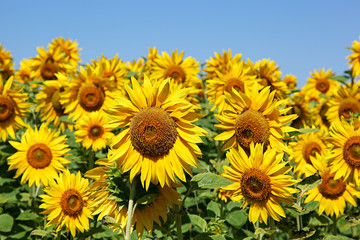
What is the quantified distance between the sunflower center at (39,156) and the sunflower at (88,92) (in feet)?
1.72

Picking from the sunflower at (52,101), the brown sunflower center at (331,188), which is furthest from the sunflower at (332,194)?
the sunflower at (52,101)

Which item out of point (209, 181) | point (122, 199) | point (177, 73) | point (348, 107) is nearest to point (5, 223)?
point (122, 199)

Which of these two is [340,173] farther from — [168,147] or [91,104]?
[91,104]

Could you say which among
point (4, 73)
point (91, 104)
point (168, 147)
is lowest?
point (168, 147)

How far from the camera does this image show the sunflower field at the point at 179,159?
2604 mm

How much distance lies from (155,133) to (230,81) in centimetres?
226

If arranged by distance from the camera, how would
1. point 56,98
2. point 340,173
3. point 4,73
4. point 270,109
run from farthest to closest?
point 4,73
point 56,98
point 340,173
point 270,109

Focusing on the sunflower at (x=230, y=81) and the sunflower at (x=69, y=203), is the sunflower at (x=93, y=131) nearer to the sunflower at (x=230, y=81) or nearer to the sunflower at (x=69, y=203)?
the sunflower at (x=69, y=203)

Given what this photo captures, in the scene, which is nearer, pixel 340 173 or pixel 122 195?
pixel 122 195

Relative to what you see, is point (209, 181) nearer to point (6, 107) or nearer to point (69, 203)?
point (69, 203)

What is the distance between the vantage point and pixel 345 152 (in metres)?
3.83

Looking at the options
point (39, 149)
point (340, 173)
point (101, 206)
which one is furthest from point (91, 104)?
point (340, 173)

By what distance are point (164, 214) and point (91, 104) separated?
258 centimetres

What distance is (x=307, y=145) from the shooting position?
206 inches
